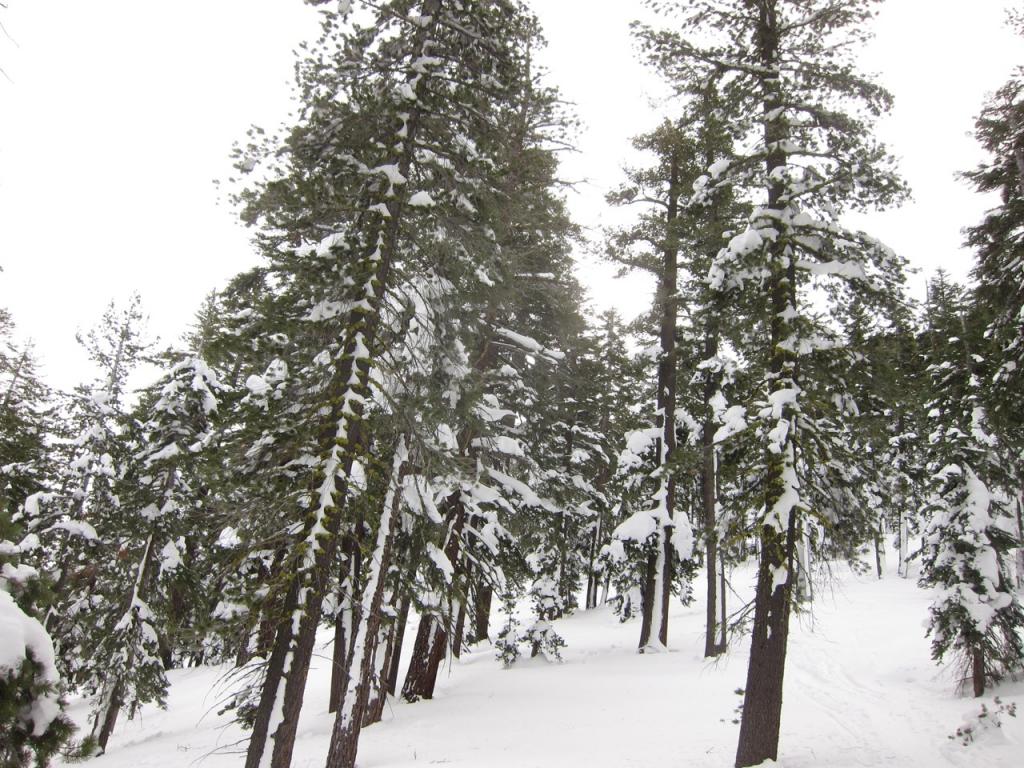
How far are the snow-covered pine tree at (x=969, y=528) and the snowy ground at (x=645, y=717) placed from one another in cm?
109

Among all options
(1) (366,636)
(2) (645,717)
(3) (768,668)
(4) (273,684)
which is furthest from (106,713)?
(3) (768,668)

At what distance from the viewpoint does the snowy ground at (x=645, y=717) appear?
10.1 meters

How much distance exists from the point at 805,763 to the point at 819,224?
8.45 meters

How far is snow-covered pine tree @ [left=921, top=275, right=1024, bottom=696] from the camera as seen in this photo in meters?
13.8

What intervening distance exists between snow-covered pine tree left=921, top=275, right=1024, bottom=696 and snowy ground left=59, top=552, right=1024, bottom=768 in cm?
109

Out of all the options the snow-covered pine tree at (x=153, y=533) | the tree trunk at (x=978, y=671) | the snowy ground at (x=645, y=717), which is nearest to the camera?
the snowy ground at (x=645, y=717)

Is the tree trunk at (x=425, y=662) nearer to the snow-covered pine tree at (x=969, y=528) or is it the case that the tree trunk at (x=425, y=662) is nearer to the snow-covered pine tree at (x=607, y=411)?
the snow-covered pine tree at (x=607, y=411)

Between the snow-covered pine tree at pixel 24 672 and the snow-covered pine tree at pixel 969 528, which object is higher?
Result: the snow-covered pine tree at pixel 969 528

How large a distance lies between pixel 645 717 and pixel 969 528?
9.47 m

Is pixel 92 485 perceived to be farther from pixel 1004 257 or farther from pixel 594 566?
pixel 1004 257

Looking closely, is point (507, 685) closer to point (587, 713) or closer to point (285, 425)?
point (587, 713)

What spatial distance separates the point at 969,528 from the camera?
47.1 feet

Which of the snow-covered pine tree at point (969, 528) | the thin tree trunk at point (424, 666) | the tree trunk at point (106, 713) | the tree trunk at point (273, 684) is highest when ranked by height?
the snow-covered pine tree at point (969, 528)

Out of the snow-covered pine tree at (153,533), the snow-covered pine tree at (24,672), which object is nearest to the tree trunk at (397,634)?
the snow-covered pine tree at (153,533)
